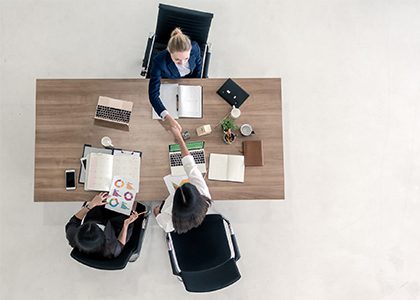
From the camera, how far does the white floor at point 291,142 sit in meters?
3.20

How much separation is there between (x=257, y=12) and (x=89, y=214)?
7.14ft

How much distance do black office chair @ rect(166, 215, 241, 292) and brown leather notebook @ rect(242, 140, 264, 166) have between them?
511 millimetres

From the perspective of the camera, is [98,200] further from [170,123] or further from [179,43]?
[179,43]

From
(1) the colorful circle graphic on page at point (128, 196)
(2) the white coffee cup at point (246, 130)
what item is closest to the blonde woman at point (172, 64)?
(2) the white coffee cup at point (246, 130)

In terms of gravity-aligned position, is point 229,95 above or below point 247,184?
above

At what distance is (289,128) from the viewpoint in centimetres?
339

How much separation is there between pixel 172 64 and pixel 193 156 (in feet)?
1.97

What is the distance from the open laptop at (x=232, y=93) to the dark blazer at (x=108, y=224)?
105cm

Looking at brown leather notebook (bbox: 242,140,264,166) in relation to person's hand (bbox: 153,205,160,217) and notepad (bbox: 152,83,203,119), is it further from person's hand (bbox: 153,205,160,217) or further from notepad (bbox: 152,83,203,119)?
person's hand (bbox: 153,205,160,217)

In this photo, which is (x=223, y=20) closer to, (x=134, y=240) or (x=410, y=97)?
(x=410, y=97)

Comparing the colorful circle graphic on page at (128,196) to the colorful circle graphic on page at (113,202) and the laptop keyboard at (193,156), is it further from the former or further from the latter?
the laptop keyboard at (193,156)

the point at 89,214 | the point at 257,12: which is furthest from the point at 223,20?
the point at 89,214

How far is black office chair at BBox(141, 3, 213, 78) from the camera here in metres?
2.58

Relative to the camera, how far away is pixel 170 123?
251 centimetres
